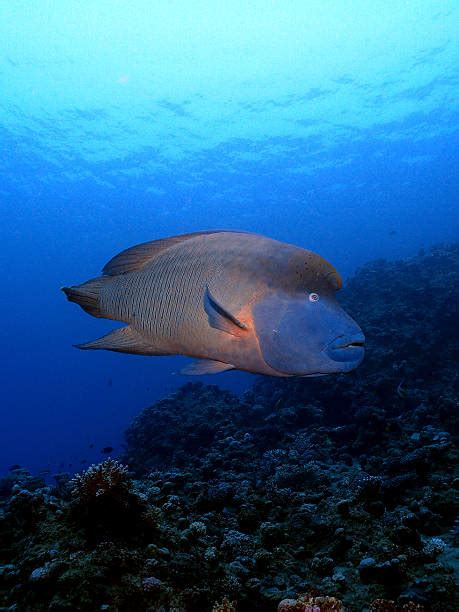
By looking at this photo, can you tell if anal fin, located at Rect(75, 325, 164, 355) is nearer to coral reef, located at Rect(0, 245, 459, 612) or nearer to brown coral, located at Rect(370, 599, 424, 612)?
coral reef, located at Rect(0, 245, 459, 612)

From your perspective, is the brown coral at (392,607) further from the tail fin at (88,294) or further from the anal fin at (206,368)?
the tail fin at (88,294)

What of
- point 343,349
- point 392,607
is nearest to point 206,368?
point 343,349

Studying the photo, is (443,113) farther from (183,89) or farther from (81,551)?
(81,551)

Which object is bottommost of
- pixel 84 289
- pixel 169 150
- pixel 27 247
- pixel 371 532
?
pixel 371 532

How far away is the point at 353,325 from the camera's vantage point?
1919 millimetres

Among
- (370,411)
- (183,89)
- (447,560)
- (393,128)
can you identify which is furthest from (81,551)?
(393,128)

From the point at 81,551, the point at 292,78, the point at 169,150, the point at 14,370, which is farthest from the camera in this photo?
the point at 14,370

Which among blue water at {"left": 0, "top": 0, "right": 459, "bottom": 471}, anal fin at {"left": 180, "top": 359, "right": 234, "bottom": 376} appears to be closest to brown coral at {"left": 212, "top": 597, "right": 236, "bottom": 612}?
anal fin at {"left": 180, "top": 359, "right": 234, "bottom": 376}

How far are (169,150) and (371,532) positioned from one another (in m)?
53.7

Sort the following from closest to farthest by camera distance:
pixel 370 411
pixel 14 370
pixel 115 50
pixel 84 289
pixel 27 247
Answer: pixel 84 289
pixel 370 411
pixel 115 50
pixel 14 370
pixel 27 247

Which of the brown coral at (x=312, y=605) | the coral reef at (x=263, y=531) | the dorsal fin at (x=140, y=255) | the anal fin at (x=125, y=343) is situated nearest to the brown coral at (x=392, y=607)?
the coral reef at (x=263, y=531)

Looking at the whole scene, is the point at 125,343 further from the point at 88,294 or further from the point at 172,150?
the point at 172,150

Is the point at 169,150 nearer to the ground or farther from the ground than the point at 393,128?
nearer to the ground

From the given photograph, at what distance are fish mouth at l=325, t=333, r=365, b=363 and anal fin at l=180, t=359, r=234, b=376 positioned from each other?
0.62m
